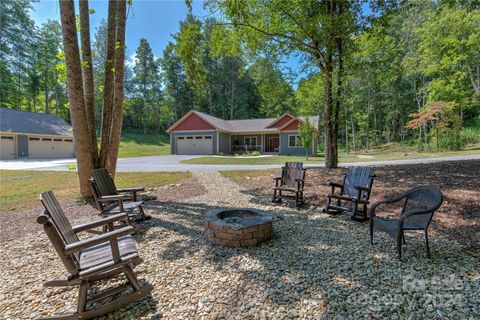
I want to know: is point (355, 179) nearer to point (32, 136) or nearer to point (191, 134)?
point (191, 134)

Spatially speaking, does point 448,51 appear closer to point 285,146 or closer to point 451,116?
point 451,116

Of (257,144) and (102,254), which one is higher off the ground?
(257,144)

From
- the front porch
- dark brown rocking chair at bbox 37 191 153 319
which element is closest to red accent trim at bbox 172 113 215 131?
the front porch

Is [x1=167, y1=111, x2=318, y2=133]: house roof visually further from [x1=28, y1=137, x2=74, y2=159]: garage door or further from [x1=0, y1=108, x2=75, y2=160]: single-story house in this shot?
[x1=0, y1=108, x2=75, y2=160]: single-story house

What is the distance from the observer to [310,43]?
32.8 feet

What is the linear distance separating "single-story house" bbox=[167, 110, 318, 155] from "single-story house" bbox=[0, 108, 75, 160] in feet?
33.5

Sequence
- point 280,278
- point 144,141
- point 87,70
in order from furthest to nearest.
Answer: point 144,141
point 87,70
point 280,278

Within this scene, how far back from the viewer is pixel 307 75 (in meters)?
→ 12.5

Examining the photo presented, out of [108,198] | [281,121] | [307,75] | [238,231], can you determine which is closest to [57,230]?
[108,198]

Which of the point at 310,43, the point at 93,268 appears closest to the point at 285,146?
the point at 310,43

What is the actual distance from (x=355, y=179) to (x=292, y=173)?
1420 millimetres

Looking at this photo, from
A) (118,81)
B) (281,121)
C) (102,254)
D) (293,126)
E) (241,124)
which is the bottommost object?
(102,254)

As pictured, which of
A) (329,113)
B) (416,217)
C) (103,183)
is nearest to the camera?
(416,217)

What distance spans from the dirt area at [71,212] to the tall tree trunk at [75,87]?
32.7 inches
